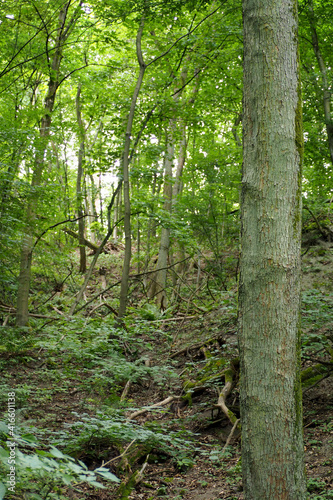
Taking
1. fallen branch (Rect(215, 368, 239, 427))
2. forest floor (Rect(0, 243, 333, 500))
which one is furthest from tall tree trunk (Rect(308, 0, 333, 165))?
fallen branch (Rect(215, 368, 239, 427))

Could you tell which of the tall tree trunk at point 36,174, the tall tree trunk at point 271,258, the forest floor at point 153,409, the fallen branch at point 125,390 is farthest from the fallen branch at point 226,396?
the tall tree trunk at point 36,174

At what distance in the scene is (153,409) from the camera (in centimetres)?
438

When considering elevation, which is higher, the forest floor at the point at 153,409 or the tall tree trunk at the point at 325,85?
the tall tree trunk at the point at 325,85

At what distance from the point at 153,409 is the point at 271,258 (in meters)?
3.06

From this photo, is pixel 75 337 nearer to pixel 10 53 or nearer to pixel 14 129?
pixel 14 129

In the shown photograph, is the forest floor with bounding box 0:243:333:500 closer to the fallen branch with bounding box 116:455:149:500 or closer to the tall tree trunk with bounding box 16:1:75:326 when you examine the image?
the fallen branch with bounding box 116:455:149:500

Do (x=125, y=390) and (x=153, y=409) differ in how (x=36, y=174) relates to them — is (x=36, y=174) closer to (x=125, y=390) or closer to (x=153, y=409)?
(x=125, y=390)

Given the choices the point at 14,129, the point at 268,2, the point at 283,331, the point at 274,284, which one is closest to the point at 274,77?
the point at 268,2

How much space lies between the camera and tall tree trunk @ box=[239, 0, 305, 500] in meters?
1.95

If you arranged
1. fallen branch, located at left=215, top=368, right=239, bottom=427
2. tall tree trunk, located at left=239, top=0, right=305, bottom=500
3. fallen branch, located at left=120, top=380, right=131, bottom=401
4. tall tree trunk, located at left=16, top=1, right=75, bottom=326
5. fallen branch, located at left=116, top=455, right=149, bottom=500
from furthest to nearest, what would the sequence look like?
tall tree trunk, located at left=16, top=1, right=75, bottom=326, fallen branch, located at left=120, top=380, right=131, bottom=401, fallen branch, located at left=215, top=368, right=239, bottom=427, fallen branch, located at left=116, top=455, right=149, bottom=500, tall tree trunk, located at left=239, top=0, right=305, bottom=500

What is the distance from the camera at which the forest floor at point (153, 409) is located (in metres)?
3.21

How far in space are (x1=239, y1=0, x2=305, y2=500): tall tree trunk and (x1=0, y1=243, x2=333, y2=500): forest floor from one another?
3.32ft

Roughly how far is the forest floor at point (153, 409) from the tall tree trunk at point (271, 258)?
1013mm

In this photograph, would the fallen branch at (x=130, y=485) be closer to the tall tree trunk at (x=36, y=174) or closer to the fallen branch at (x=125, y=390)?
the fallen branch at (x=125, y=390)
